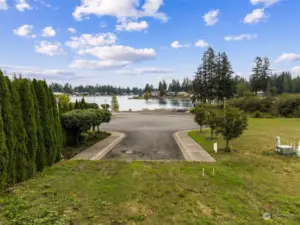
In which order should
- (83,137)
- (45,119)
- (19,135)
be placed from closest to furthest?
1. (19,135)
2. (45,119)
3. (83,137)

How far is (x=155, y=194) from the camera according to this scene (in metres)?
5.29

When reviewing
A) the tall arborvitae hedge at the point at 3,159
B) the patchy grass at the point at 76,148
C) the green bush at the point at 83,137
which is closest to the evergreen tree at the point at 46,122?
the patchy grass at the point at 76,148

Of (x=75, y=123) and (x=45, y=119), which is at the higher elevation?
(x=45, y=119)

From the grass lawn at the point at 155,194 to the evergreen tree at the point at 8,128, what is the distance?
0.45 m

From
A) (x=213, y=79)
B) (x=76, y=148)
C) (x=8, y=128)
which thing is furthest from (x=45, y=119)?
(x=213, y=79)

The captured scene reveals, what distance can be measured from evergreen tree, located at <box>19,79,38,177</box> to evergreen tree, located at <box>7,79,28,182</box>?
0.79 feet

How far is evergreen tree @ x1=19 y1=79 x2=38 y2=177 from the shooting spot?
261 inches

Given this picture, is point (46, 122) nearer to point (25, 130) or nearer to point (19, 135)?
point (25, 130)

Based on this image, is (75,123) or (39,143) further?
(75,123)

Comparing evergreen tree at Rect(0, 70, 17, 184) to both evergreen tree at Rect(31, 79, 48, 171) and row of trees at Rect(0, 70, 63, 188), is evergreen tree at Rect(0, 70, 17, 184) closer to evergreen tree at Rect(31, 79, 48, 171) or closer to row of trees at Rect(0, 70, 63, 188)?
row of trees at Rect(0, 70, 63, 188)

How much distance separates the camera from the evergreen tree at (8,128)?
572 cm

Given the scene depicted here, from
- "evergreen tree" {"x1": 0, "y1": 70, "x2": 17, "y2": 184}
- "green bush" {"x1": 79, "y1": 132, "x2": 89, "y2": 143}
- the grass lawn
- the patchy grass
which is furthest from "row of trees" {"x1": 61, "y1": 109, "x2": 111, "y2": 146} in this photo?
"evergreen tree" {"x1": 0, "y1": 70, "x2": 17, "y2": 184}

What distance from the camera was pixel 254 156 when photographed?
387 inches

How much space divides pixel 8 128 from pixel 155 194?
4689 mm
